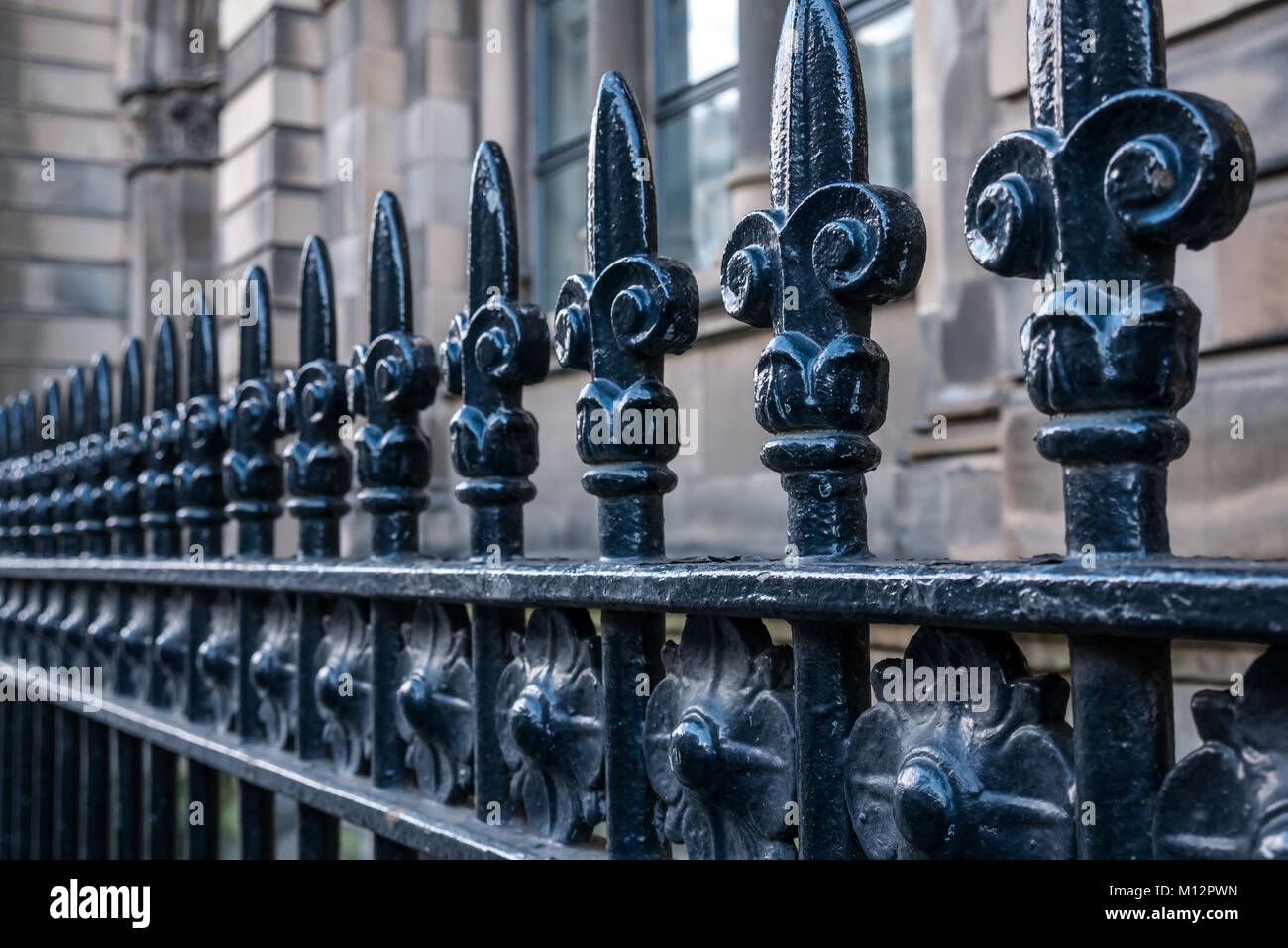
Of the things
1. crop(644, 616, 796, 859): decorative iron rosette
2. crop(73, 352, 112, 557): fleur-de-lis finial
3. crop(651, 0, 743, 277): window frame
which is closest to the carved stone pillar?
crop(651, 0, 743, 277): window frame

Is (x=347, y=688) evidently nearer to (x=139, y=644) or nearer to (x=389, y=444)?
(x=389, y=444)

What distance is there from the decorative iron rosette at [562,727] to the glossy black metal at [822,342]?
34cm

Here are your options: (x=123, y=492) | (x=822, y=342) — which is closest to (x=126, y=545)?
(x=123, y=492)

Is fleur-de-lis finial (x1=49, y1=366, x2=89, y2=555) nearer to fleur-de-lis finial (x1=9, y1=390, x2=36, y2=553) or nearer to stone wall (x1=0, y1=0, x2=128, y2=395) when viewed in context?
fleur-de-lis finial (x1=9, y1=390, x2=36, y2=553)

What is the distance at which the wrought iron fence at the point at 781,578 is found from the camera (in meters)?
0.85

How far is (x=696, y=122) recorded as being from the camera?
7.20 m

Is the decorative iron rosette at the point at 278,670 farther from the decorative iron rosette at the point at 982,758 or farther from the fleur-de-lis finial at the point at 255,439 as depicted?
the decorative iron rosette at the point at 982,758

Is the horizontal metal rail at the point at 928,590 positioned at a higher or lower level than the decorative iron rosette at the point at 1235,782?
higher

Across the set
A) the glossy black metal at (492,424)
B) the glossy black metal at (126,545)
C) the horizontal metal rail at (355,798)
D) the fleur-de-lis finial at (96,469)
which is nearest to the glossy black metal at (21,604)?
the fleur-de-lis finial at (96,469)

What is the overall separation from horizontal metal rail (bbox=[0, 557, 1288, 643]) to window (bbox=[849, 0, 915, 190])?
4912 mm

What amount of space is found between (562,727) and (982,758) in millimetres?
564

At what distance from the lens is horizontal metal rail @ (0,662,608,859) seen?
4.64 feet
